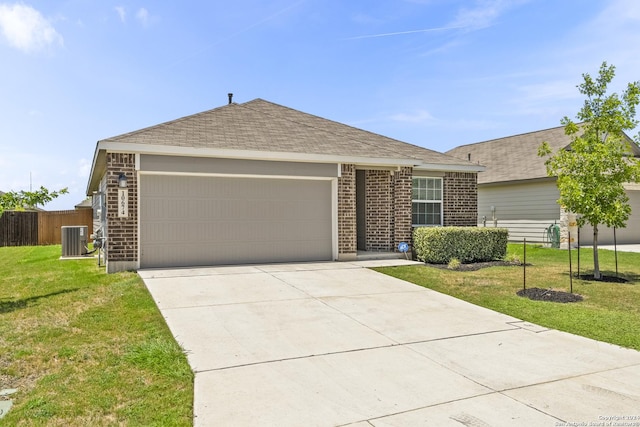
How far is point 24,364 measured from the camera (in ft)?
14.7

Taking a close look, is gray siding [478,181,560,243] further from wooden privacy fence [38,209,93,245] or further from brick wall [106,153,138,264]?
wooden privacy fence [38,209,93,245]

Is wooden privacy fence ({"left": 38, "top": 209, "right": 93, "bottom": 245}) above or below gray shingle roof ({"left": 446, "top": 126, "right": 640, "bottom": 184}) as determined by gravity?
below

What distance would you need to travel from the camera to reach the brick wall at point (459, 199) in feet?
47.0

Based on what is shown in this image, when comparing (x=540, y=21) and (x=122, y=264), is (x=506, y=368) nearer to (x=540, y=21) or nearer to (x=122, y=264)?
(x=122, y=264)

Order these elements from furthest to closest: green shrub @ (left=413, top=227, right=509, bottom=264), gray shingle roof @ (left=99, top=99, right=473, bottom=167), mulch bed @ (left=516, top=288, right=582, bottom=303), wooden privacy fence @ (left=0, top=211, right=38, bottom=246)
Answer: wooden privacy fence @ (left=0, top=211, right=38, bottom=246), green shrub @ (left=413, top=227, right=509, bottom=264), gray shingle roof @ (left=99, top=99, right=473, bottom=167), mulch bed @ (left=516, top=288, right=582, bottom=303)

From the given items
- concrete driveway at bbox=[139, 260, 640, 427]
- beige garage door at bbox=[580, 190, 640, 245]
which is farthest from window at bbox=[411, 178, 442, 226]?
beige garage door at bbox=[580, 190, 640, 245]

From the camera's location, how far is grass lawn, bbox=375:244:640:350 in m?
6.16

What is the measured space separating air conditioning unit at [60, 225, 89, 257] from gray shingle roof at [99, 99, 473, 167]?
6.22 metres

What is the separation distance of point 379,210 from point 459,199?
3100 mm

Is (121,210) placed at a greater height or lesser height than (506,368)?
greater

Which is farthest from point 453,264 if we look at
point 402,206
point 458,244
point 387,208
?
point 387,208

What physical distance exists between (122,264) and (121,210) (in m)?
1.24

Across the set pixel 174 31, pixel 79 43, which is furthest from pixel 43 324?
pixel 174 31

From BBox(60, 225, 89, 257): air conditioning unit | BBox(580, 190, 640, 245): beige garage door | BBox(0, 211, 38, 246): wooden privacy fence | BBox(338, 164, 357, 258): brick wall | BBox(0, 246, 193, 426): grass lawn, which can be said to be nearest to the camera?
BBox(0, 246, 193, 426): grass lawn
